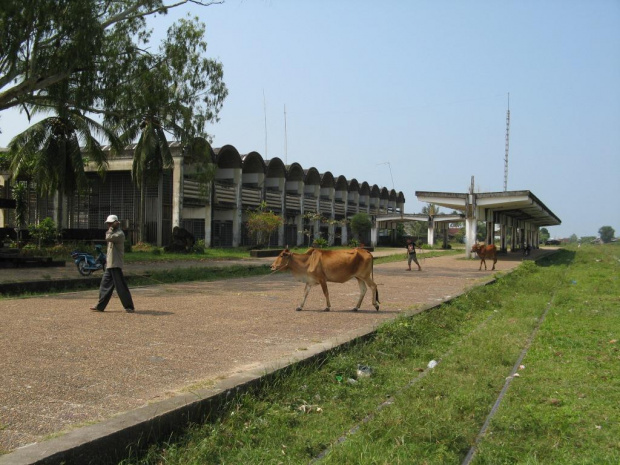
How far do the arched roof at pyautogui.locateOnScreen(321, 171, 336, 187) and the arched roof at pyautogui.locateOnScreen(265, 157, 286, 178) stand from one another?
8.95 meters

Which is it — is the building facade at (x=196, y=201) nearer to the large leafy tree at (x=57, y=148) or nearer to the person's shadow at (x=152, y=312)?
the large leafy tree at (x=57, y=148)

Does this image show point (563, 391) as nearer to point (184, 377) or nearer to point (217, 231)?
point (184, 377)

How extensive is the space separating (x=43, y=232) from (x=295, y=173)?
29045mm

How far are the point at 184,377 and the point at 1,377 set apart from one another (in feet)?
5.25

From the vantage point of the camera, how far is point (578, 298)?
13.9 m

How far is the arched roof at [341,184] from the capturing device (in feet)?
201

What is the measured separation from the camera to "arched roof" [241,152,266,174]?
44594 mm

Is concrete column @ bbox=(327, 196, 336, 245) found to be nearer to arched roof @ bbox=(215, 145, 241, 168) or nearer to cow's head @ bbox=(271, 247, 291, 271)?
arched roof @ bbox=(215, 145, 241, 168)

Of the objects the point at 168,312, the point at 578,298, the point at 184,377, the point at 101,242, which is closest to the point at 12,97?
the point at 168,312

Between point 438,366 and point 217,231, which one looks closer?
point 438,366

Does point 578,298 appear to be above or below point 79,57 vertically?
below

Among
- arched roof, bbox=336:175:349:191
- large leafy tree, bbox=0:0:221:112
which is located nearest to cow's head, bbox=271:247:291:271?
large leafy tree, bbox=0:0:221:112

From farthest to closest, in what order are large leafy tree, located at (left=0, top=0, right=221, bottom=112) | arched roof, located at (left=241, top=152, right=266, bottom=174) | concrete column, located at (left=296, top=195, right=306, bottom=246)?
1. concrete column, located at (left=296, top=195, right=306, bottom=246)
2. arched roof, located at (left=241, top=152, right=266, bottom=174)
3. large leafy tree, located at (left=0, top=0, right=221, bottom=112)

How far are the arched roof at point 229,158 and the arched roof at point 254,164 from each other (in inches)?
83.3
